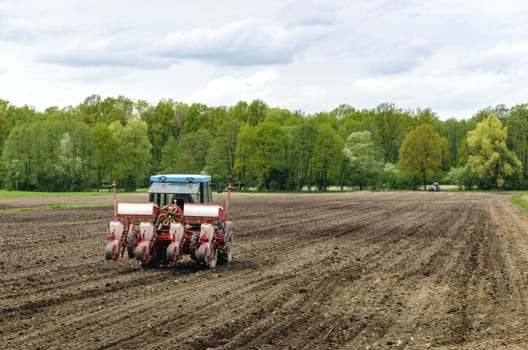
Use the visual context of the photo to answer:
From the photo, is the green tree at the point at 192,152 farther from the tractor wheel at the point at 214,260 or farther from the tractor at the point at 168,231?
the tractor wheel at the point at 214,260

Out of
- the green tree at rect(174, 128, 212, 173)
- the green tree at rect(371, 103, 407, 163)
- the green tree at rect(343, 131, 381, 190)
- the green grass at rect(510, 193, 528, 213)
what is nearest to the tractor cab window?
the green grass at rect(510, 193, 528, 213)

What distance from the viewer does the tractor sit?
14.8 m

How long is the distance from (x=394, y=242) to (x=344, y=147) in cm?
8414

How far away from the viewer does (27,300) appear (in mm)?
11641

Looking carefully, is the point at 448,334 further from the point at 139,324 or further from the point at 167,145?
the point at 167,145

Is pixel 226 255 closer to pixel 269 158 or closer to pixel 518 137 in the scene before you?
pixel 269 158

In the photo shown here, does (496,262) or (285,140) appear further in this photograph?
(285,140)

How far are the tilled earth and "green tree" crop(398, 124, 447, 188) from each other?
78788 millimetres

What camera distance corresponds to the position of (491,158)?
89.4 meters

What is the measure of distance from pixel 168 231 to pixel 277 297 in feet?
13.8

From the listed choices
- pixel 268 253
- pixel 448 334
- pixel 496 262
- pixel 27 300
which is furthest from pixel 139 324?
pixel 496 262

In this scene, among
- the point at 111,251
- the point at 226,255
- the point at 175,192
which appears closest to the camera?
the point at 111,251

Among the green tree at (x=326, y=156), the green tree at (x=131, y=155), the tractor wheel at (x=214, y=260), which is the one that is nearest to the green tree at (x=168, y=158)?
the green tree at (x=131, y=155)

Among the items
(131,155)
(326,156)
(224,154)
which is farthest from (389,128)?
(131,155)
